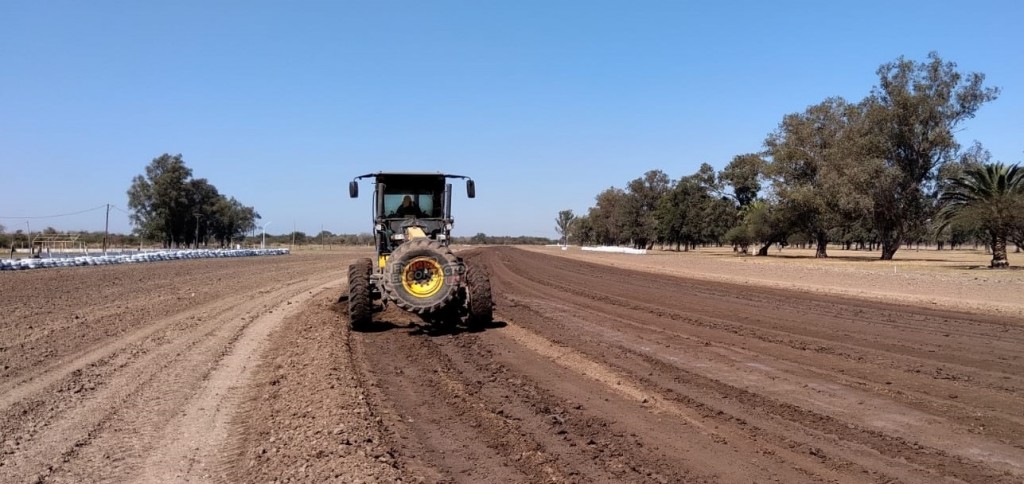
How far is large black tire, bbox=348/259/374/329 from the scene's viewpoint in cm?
1206

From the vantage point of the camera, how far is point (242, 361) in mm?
9477

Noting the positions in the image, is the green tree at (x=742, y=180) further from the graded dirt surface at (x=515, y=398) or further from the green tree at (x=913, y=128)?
the graded dirt surface at (x=515, y=398)

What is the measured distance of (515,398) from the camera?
7258mm

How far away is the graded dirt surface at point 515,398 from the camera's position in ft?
16.9

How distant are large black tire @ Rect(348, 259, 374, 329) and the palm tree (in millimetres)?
33792

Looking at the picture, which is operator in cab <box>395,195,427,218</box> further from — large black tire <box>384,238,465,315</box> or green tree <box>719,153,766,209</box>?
green tree <box>719,153,766,209</box>

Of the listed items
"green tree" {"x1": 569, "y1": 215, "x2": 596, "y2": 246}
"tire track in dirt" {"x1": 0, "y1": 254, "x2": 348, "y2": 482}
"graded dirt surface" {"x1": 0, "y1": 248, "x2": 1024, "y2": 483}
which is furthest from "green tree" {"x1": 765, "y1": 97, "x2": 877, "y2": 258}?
"green tree" {"x1": 569, "y1": 215, "x2": 596, "y2": 246}

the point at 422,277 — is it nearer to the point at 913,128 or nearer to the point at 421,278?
the point at 421,278

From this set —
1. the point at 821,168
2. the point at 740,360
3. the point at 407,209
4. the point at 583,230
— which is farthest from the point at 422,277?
the point at 583,230

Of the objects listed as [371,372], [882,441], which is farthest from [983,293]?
[371,372]

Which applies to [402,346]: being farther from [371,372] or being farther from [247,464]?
[247,464]

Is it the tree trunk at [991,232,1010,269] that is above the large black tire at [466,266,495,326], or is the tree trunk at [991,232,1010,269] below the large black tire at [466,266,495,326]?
above

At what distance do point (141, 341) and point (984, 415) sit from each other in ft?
37.5

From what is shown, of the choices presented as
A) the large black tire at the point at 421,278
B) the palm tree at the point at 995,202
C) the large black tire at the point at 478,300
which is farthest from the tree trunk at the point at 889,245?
the large black tire at the point at 421,278
